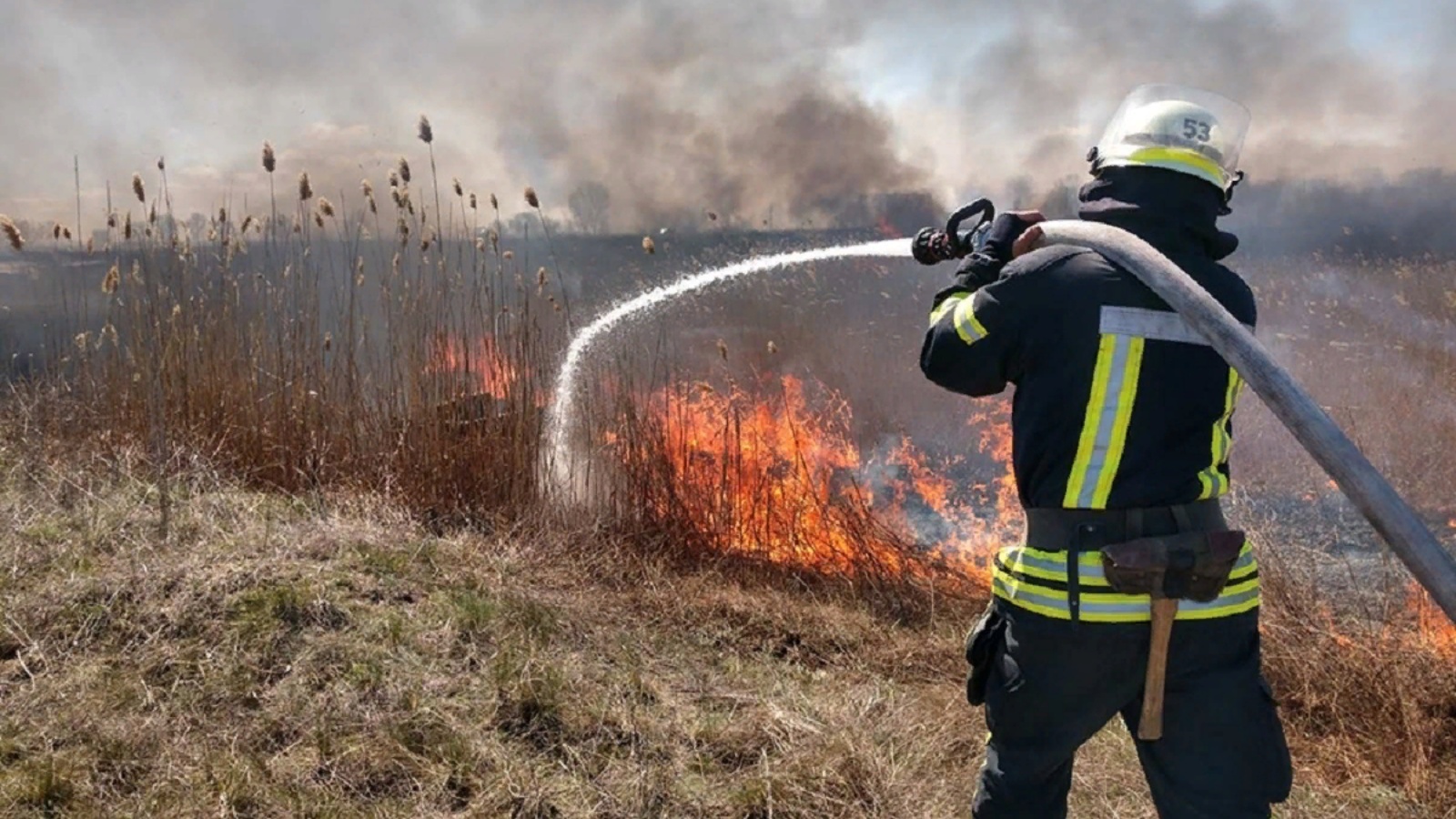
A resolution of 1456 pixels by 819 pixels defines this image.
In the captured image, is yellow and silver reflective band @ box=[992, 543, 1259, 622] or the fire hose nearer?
the fire hose

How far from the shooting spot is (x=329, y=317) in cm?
621

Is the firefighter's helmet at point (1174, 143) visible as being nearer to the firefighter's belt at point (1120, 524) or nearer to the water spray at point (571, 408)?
the firefighter's belt at point (1120, 524)

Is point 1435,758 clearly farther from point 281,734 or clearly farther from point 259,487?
point 259,487

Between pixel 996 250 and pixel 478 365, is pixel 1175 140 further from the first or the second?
pixel 478 365

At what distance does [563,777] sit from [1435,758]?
3.39 m

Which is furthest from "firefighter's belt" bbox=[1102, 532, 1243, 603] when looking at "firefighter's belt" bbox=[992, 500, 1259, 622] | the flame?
the flame

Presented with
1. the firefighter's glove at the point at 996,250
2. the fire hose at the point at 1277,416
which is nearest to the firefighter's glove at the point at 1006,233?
the firefighter's glove at the point at 996,250

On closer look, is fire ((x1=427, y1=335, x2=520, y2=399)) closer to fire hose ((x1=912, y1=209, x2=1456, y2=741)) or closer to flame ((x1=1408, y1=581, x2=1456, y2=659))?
fire hose ((x1=912, y1=209, x2=1456, y2=741))

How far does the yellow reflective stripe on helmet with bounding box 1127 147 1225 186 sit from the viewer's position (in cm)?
216

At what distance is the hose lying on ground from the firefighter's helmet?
0.25 m

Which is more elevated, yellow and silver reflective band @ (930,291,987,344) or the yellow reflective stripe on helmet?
the yellow reflective stripe on helmet

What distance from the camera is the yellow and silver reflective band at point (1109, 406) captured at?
2020mm

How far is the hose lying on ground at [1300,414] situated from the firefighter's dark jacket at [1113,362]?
85 millimetres

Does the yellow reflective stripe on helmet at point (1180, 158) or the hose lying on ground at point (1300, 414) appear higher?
the yellow reflective stripe on helmet at point (1180, 158)
